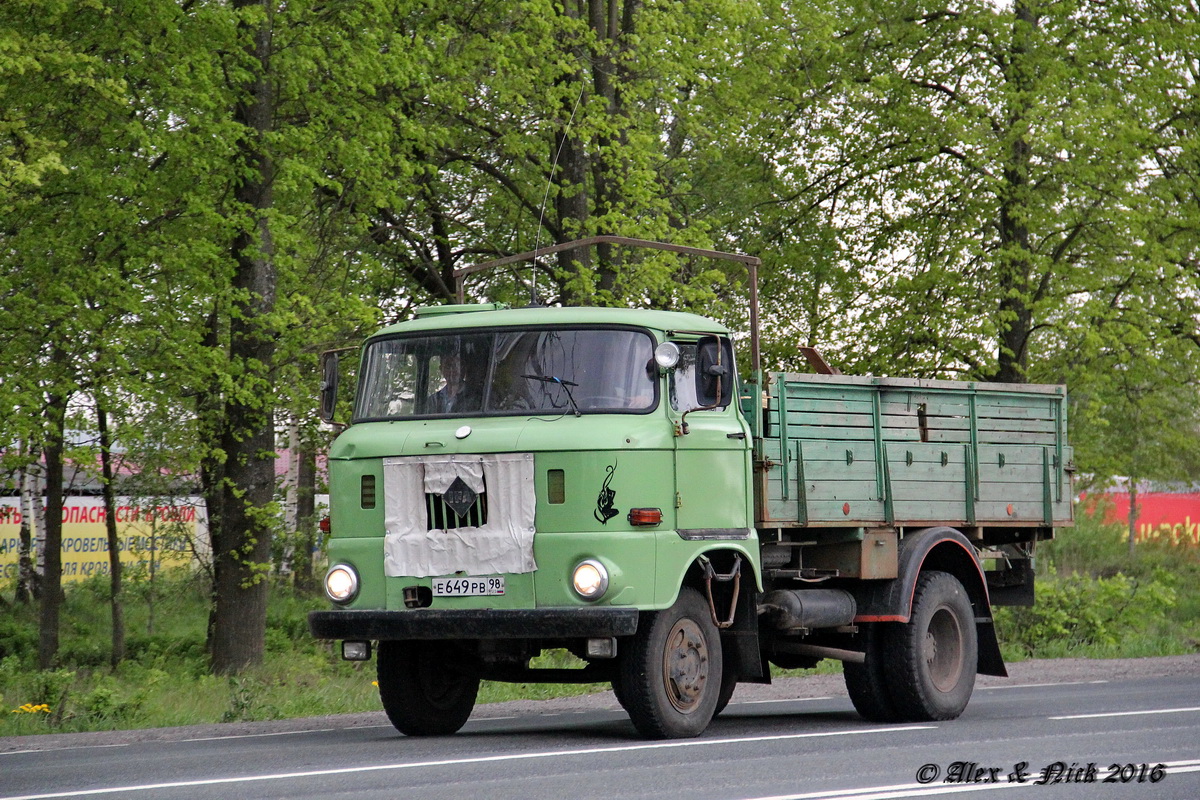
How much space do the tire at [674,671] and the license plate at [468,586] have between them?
92cm

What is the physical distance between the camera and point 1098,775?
26.3ft

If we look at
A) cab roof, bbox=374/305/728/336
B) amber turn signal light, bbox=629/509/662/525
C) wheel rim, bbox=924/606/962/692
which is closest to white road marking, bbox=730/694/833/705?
wheel rim, bbox=924/606/962/692

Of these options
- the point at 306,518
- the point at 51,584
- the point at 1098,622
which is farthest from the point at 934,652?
the point at 51,584

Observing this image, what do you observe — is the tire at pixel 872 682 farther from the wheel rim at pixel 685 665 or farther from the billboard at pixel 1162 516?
the billboard at pixel 1162 516

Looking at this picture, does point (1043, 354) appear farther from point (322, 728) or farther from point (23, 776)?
point (23, 776)

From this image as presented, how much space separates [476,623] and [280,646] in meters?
16.9

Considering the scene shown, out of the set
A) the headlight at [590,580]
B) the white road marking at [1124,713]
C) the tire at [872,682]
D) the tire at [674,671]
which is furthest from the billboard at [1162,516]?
the headlight at [590,580]

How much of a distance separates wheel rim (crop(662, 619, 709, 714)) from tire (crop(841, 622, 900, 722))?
89.6 inches

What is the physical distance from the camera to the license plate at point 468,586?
31.7ft

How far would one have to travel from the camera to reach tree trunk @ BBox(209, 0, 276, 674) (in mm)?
18156

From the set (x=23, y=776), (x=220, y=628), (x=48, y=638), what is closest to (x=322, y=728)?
(x=23, y=776)

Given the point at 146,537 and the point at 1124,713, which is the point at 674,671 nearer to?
the point at 1124,713

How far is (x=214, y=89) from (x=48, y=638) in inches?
385

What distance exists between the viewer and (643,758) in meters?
8.72
